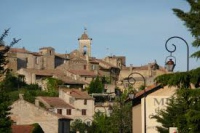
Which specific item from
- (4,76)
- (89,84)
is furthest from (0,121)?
(89,84)

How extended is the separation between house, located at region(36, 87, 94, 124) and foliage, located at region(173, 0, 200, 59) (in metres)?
81.8

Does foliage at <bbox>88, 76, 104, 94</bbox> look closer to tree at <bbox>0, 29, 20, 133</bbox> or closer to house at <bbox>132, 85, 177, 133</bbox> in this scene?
house at <bbox>132, 85, 177, 133</bbox>

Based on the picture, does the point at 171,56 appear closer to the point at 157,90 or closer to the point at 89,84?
the point at 157,90

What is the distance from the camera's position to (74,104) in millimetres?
112750

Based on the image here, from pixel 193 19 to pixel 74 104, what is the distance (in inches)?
3588

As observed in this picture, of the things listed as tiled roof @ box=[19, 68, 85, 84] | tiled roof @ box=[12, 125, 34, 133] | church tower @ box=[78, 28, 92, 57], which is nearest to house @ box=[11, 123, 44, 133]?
tiled roof @ box=[12, 125, 34, 133]

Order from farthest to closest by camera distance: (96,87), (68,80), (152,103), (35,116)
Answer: (68,80) < (96,87) < (35,116) < (152,103)

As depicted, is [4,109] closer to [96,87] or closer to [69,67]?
[96,87]

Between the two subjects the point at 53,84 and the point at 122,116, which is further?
the point at 53,84

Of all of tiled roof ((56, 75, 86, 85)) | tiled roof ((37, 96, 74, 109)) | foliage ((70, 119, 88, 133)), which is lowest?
foliage ((70, 119, 88, 133))

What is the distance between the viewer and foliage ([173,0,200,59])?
22.1 m

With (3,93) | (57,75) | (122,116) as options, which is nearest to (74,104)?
(57,75)

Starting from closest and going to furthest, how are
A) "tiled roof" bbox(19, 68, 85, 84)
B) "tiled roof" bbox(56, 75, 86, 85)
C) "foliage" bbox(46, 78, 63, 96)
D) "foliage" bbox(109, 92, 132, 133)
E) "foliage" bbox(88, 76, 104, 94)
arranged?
1. "foliage" bbox(109, 92, 132, 133)
2. "foliage" bbox(46, 78, 63, 96)
3. "foliage" bbox(88, 76, 104, 94)
4. "tiled roof" bbox(56, 75, 86, 85)
5. "tiled roof" bbox(19, 68, 85, 84)

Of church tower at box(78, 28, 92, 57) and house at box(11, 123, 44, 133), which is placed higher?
church tower at box(78, 28, 92, 57)
